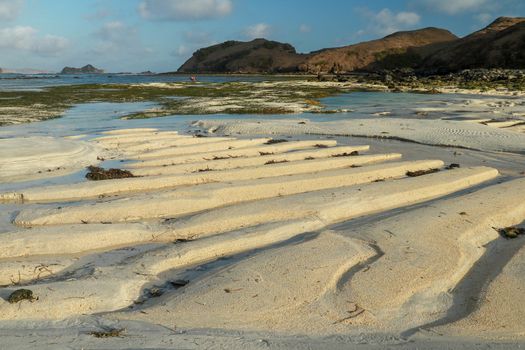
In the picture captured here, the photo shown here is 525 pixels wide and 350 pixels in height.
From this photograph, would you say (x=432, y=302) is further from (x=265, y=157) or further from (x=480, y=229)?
(x=265, y=157)

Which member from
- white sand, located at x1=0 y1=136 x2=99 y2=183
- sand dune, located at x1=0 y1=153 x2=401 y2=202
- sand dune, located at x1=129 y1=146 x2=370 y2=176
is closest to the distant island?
sand dune, located at x1=129 y1=146 x2=370 y2=176

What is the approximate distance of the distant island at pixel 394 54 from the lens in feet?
266

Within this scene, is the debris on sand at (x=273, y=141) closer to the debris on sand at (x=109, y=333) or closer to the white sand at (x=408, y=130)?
the white sand at (x=408, y=130)

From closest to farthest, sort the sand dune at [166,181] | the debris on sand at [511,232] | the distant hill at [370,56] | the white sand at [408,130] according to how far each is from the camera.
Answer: the debris on sand at [511,232], the sand dune at [166,181], the white sand at [408,130], the distant hill at [370,56]

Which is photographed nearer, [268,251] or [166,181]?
[268,251]

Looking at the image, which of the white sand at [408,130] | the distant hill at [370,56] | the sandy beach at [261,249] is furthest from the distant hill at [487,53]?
the sandy beach at [261,249]

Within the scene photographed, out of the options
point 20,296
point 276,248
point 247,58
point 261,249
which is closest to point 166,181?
point 261,249

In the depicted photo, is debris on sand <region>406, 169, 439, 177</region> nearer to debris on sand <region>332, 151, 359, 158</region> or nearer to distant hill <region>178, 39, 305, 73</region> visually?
debris on sand <region>332, 151, 359, 158</region>

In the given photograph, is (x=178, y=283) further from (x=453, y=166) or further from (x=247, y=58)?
(x=247, y=58)

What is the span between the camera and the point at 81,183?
1002 cm

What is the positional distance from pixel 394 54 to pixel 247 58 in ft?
182

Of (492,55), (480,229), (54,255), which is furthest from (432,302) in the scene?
(492,55)

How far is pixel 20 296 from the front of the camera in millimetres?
4949

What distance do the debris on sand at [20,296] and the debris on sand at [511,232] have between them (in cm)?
656
